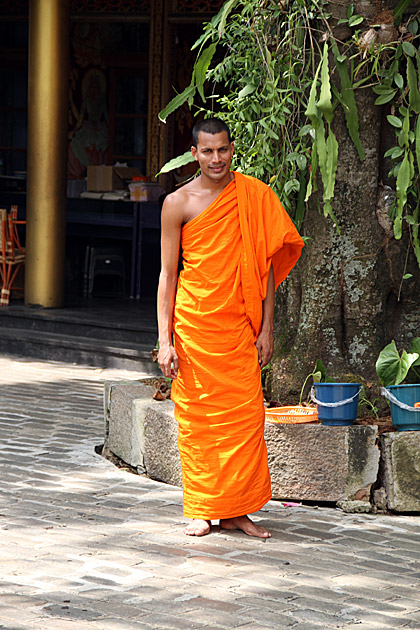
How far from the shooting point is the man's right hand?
4.69 meters

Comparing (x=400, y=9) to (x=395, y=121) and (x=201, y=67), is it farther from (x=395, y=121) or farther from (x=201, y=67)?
(x=201, y=67)

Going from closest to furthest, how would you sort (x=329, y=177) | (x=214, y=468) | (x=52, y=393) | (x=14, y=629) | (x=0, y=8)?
(x=14, y=629) < (x=214, y=468) < (x=329, y=177) < (x=52, y=393) < (x=0, y=8)

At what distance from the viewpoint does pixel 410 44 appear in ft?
17.8

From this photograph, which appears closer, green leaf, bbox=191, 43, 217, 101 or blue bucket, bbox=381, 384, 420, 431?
blue bucket, bbox=381, 384, 420, 431

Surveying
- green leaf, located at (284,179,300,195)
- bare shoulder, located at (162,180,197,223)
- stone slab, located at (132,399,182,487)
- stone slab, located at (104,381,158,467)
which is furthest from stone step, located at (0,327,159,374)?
bare shoulder, located at (162,180,197,223)

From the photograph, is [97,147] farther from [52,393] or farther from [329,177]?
[329,177]

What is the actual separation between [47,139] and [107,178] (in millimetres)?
3170

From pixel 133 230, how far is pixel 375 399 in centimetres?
713

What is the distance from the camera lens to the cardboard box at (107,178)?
44.9ft

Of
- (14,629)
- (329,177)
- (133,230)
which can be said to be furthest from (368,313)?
(133,230)

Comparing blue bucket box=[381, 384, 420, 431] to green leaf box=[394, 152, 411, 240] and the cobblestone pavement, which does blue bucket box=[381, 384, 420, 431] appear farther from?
green leaf box=[394, 152, 411, 240]

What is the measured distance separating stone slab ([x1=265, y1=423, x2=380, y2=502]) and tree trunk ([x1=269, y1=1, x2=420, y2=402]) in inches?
25.2

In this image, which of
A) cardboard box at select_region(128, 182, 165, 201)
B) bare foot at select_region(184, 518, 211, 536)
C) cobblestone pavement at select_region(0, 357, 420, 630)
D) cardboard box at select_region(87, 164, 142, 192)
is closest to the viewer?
cobblestone pavement at select_region(0, 357, 420, 630)

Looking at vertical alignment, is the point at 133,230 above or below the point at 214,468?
above
